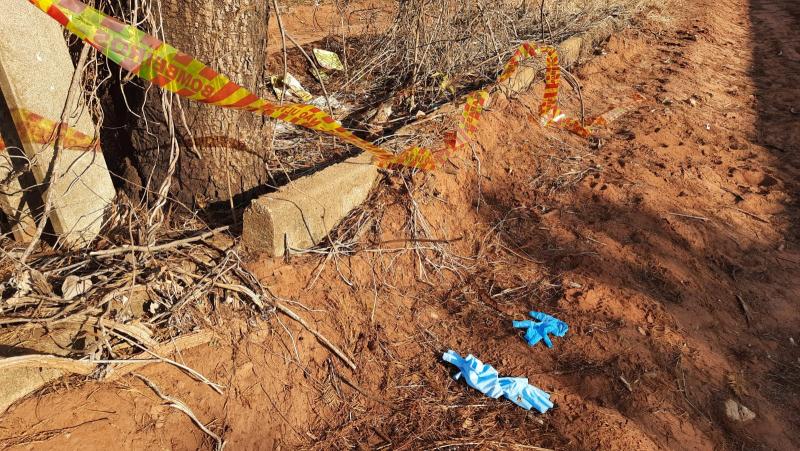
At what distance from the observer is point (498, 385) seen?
2.71 metres

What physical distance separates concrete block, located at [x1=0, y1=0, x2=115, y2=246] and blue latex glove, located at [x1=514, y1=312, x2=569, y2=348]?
2487 mm

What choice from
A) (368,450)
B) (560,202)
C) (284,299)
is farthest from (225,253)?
(560,202)

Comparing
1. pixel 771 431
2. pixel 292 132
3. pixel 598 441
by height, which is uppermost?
pixel 292 132

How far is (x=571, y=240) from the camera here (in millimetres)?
3693

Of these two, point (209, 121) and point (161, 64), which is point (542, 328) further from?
point (161, 64)

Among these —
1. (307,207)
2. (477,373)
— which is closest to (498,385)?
(477,373)

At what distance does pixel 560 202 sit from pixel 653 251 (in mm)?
752

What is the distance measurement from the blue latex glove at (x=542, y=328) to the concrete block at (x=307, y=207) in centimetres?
128

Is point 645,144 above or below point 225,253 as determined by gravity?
below

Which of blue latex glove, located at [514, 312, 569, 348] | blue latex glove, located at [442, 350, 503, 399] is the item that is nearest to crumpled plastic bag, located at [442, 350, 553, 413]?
blue latex glove, located at [442, 350, 503, 399]

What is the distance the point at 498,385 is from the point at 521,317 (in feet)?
1.84

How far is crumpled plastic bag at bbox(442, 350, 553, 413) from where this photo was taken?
105 inches

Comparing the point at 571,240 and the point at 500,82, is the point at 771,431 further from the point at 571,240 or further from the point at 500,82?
the point at 500,82

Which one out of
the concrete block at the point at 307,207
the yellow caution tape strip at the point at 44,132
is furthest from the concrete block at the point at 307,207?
the yellow caution tape strip at the point at 44,132
